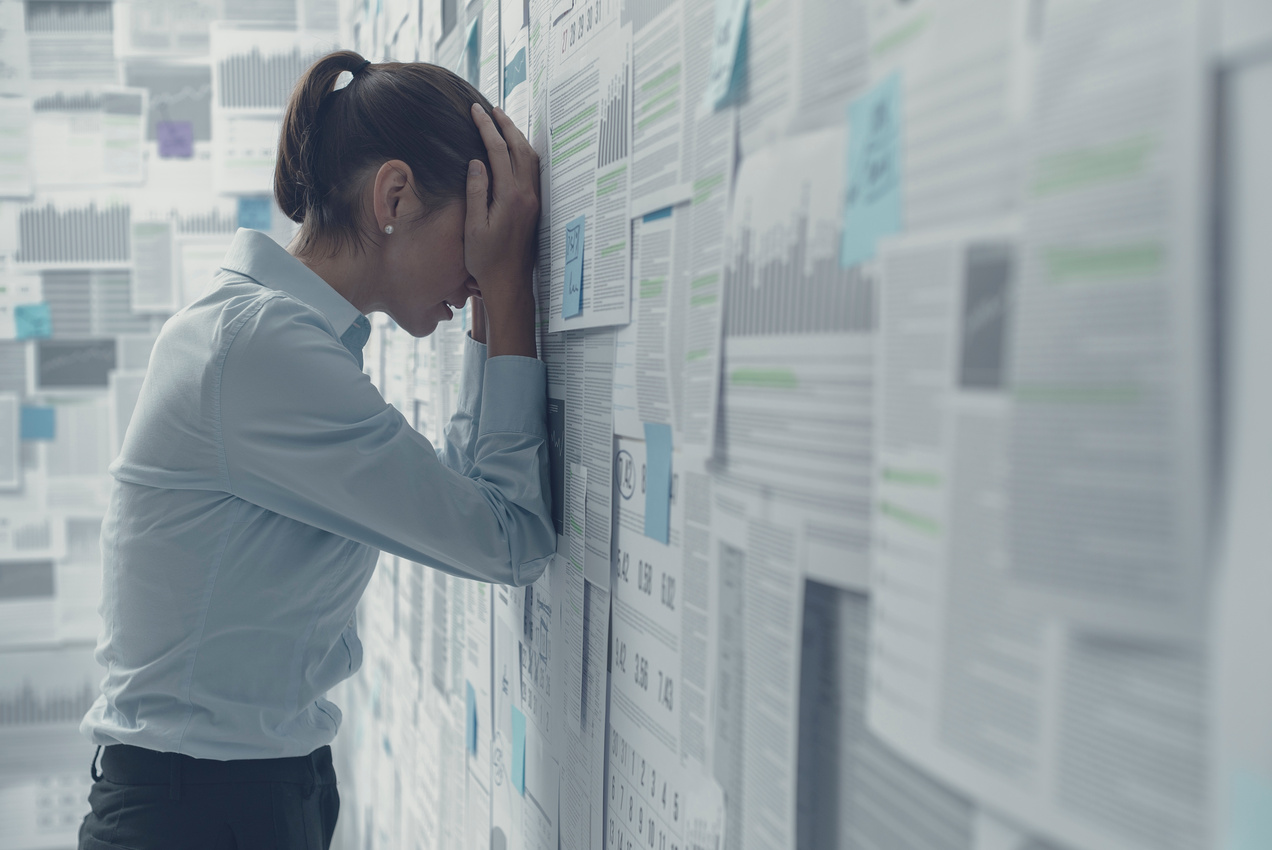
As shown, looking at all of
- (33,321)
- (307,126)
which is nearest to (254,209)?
(33,321)

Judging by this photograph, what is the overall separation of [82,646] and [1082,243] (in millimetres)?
Result: 2405

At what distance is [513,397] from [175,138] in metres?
1.84

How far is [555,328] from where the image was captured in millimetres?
706

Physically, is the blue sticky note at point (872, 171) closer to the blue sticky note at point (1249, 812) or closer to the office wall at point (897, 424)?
the office wall at point (897, 424)

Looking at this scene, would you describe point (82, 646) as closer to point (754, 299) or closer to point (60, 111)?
point (60, 111)

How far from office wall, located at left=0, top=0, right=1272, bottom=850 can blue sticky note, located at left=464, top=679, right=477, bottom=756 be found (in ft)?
0.55

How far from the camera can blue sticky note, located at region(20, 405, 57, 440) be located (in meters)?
2.08

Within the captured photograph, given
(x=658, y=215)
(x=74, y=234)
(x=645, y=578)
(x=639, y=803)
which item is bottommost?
(x=639, y=803)

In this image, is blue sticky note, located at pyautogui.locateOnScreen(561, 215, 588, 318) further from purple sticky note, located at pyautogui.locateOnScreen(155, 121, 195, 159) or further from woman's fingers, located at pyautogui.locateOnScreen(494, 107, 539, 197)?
purple sticky note, located at pyautogui.locateOnScreen(155, 121, 195, 159)

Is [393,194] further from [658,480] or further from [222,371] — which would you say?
[658,480]

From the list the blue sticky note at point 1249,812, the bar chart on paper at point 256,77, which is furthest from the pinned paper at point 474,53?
the bar chart on paper at point 256,77

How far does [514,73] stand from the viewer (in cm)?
80

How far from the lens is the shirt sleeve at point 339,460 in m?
0.63

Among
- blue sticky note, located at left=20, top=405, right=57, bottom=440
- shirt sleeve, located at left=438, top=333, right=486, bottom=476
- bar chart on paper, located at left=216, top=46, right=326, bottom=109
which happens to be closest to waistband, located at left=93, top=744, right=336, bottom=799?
shirt sleeve, located at left=438, top=333, right=486, bottom=476
